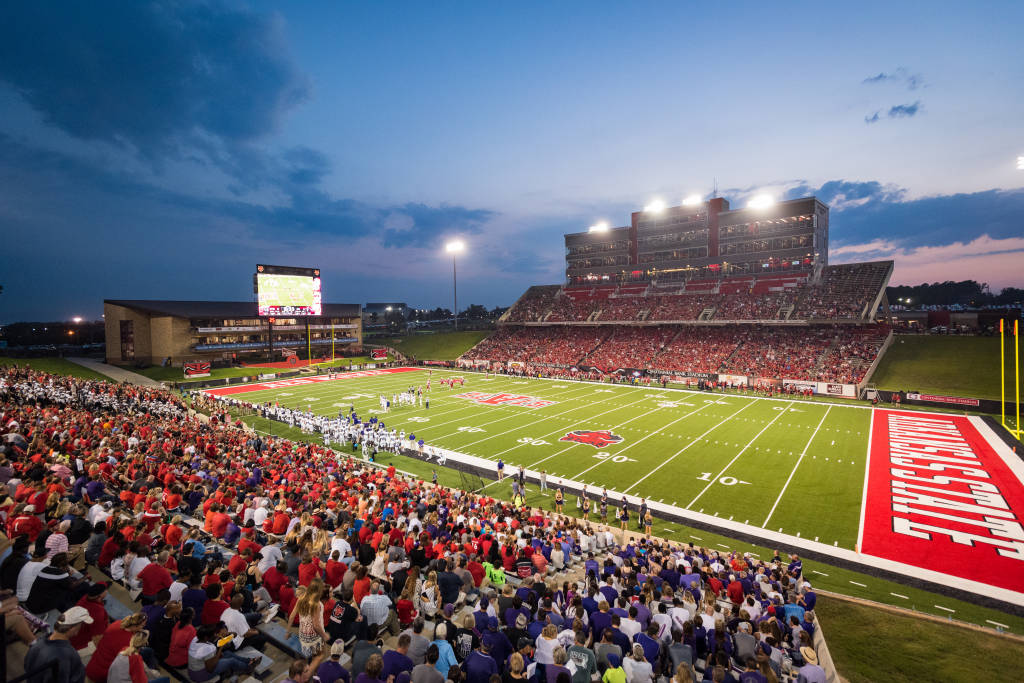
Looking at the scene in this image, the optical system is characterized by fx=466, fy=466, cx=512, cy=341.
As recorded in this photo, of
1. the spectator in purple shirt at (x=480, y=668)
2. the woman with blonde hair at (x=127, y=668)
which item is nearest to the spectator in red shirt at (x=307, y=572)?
the woman with blonde hair at (x=127, y=668)

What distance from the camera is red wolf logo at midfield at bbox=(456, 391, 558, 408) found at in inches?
1366

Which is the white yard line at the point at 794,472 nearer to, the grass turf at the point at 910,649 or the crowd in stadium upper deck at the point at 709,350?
the grass turf at the point at 910,649

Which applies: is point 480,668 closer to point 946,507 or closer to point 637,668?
point 637,668

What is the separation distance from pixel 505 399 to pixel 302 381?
76.9 feet

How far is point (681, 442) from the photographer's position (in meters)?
24.2

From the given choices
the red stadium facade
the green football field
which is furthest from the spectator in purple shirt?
the red stadium facade

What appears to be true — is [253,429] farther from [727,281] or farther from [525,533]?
[727,281]

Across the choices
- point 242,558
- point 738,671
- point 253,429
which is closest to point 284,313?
point 253,429

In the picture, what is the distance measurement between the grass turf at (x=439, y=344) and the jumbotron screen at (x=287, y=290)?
1905 centimetres

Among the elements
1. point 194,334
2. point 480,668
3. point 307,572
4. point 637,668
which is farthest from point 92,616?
point 194,334

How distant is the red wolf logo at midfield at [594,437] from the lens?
24359 mm

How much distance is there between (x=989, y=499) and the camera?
16.7 metres

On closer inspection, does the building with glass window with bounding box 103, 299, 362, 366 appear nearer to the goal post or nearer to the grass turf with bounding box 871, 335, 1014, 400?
the grass turf with bounding box 871, 335, 1014, 400

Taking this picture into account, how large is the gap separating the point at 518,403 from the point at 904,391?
28.1 metres
